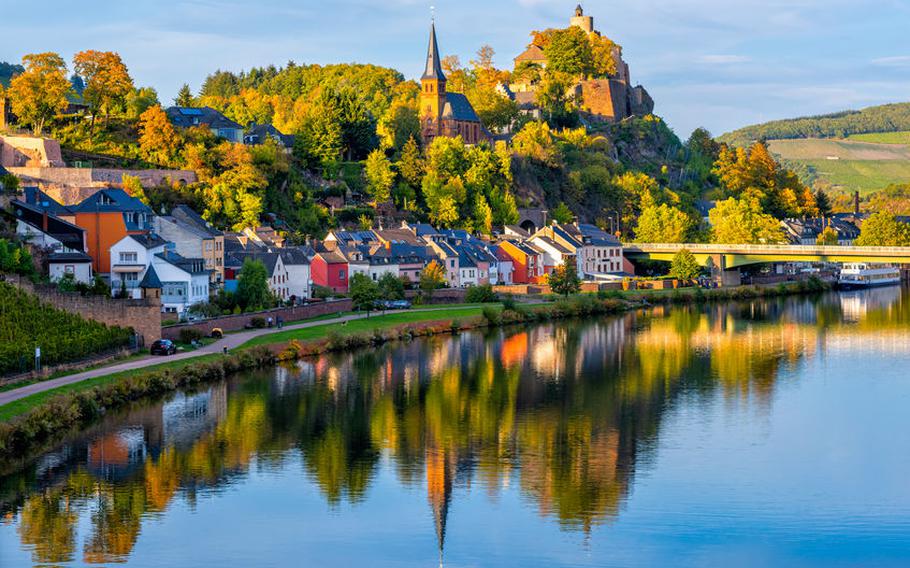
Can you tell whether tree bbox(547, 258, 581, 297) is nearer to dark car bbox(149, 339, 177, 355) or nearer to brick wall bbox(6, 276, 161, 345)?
brick wall bbox(6, 276, 161, 345)

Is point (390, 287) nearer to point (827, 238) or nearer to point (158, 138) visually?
point (158, 138)

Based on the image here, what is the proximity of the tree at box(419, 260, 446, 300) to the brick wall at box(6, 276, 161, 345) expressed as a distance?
28980mm

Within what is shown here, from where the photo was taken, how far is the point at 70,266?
5916 centimetres

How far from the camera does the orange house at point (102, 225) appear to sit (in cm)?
6438

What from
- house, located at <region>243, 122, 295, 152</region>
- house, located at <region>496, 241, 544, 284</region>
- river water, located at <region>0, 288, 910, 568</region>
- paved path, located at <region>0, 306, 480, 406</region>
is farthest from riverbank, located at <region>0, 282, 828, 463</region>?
house, located at <region>243, 122, 295, 152</region>

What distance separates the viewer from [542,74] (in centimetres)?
13900

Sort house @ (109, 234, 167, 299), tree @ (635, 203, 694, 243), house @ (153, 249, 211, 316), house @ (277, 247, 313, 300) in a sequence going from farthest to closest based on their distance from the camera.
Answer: tree @ (635, 203, 694, 243) < house @ (277, 247, 313, 300) < house @ (109, 234, 167, 299) < house @ (153, 249, 211, 316)

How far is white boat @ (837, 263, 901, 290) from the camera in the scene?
107m

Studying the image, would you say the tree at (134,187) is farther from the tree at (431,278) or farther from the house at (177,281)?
the tree at (431,278)

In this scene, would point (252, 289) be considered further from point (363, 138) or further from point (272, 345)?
point (363, 138)

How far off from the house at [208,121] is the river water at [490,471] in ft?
Answer: 130

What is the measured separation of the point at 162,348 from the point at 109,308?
250 centimetres

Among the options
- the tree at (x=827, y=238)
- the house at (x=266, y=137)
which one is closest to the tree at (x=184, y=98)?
the house at (x=266, y=137)

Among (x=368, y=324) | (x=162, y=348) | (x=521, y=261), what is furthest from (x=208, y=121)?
(x=162, y=348)
